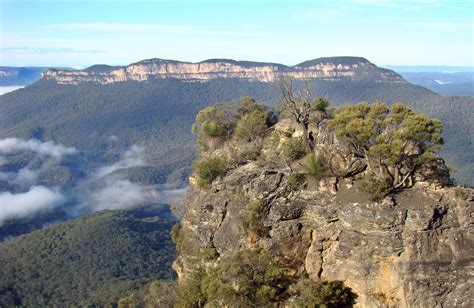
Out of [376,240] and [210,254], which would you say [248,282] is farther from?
[376,240]

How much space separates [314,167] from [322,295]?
458cm

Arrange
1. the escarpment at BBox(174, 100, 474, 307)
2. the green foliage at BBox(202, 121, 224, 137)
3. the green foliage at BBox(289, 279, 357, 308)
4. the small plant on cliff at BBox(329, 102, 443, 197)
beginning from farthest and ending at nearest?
the green foliage at BBox(202, 121, 224, 137), the small plant on cliff at BBox(329, 102, 443, 197), the green foliage at BBox(289, 279, 357, 308), the escarpment at BBox(174, 100, 474, 307)

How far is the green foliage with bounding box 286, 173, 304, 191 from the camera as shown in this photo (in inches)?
731

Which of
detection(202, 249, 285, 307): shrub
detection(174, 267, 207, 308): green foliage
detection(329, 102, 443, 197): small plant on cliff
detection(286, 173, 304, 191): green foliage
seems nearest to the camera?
detection(202, 249, 285, 307): shrub

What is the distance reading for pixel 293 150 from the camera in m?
20.3

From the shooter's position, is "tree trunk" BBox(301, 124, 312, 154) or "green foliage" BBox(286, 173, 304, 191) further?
"tree trunk" BBox(301, 124, 312, 154)

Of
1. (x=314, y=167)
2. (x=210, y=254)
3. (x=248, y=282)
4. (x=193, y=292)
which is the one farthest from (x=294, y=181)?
(x=193, y=292)

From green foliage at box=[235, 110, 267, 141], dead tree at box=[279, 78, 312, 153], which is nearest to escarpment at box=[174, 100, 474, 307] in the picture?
dead tree at box=[279, 78, 312, 153]

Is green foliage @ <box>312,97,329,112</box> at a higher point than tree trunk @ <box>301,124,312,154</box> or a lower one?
higher

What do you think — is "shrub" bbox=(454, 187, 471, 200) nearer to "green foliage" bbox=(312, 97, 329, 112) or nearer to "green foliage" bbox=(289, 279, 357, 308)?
"green foliage" bbox=(289, 279, 357, 308)

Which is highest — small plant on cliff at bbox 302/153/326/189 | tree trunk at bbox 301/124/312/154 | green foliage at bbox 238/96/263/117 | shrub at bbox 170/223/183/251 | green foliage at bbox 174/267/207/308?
green foliage at bbox 238/96/263/117

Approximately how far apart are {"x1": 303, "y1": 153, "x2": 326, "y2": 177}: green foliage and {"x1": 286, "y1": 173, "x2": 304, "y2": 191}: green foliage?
422 mm

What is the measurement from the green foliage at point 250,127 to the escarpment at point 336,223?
6.05 ft

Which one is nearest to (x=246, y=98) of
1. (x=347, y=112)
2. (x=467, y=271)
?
(x=347, y=112)
